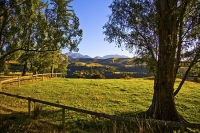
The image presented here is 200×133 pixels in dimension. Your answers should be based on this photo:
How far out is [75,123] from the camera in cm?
1246

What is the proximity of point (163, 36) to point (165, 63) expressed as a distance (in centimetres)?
154

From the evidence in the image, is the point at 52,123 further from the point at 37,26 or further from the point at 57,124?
the point at 37,26

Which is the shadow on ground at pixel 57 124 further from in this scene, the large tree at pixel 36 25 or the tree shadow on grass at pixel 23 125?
the large tree at pixel 36 25

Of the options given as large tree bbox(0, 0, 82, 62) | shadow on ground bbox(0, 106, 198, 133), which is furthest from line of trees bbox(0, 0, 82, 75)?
shadow on ground bbox(0, 106, 198, 133)

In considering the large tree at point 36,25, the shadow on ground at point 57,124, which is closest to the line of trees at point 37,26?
the large tree at point 36,25

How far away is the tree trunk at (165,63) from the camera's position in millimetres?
11820

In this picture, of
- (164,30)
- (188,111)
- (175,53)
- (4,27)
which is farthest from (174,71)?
(4,27)

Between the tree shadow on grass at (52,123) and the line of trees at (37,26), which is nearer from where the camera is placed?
the tree shadow on grass at (52,123)

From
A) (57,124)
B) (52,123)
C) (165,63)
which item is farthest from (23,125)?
(165,63)

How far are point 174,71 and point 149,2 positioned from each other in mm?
4609

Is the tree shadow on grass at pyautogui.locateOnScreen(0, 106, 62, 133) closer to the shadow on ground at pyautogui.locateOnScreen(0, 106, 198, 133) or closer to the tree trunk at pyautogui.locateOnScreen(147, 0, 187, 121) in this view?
the shadow on ground at pyautogui.locateOnScreen(0, 106, 198, 133)

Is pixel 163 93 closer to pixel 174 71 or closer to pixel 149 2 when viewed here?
pixel 174 71

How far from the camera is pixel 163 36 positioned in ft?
40.1

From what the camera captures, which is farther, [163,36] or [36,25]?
[36,25]
